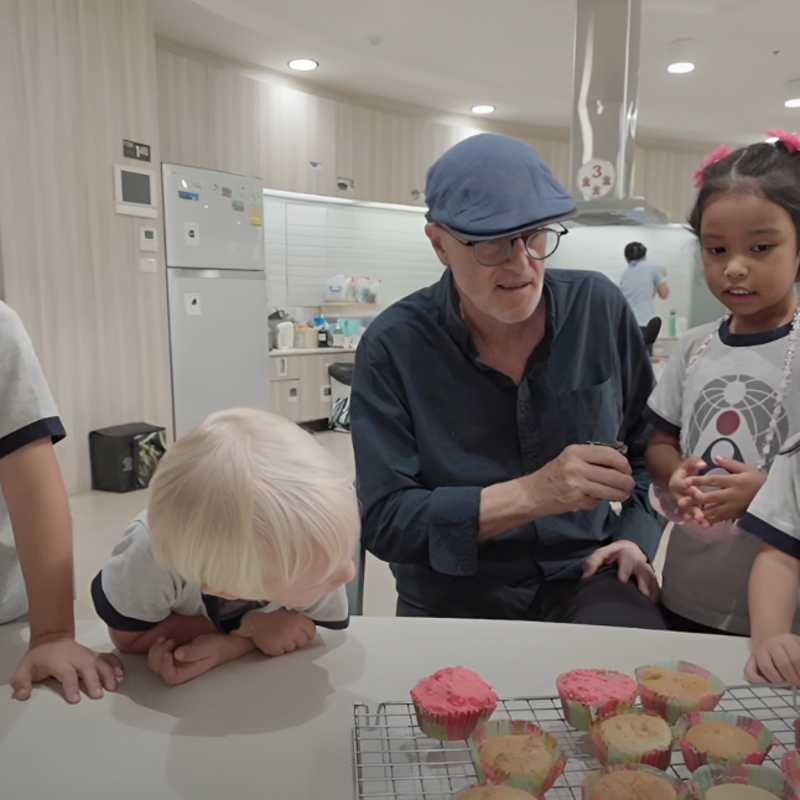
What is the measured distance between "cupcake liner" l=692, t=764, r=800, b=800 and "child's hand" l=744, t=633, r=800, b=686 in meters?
0.21

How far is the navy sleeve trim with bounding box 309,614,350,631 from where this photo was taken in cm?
101

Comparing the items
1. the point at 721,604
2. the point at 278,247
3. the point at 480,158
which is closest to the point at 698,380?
the point at 721,604

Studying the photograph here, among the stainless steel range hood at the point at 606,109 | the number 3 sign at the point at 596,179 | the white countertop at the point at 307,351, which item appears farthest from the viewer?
the white countertop at the point at 307,351

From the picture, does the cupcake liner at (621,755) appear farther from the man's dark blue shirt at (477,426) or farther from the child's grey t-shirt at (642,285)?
the child's grey t-shirt at (642,285)

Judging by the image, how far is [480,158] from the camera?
1.29 metres

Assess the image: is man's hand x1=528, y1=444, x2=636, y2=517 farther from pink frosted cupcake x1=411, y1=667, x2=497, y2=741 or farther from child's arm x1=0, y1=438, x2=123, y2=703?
child's arm x1=0, y1=438, x2=123, y2=703

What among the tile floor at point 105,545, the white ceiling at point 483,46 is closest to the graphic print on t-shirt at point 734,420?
the tile floor at point 105,545

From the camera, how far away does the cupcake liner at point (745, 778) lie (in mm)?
692

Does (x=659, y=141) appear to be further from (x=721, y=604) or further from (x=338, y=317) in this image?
(x=721, y=604)

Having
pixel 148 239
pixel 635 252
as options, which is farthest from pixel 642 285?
pixel 148 239

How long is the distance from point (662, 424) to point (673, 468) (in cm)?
11

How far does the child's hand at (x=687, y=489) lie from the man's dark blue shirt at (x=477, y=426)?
266 mm

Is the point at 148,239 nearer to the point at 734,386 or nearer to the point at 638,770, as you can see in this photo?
the point at 734,386

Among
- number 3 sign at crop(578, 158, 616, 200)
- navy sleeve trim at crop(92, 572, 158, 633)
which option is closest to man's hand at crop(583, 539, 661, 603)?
navy sleeve trim at crop(92, 572, 158, 633)
